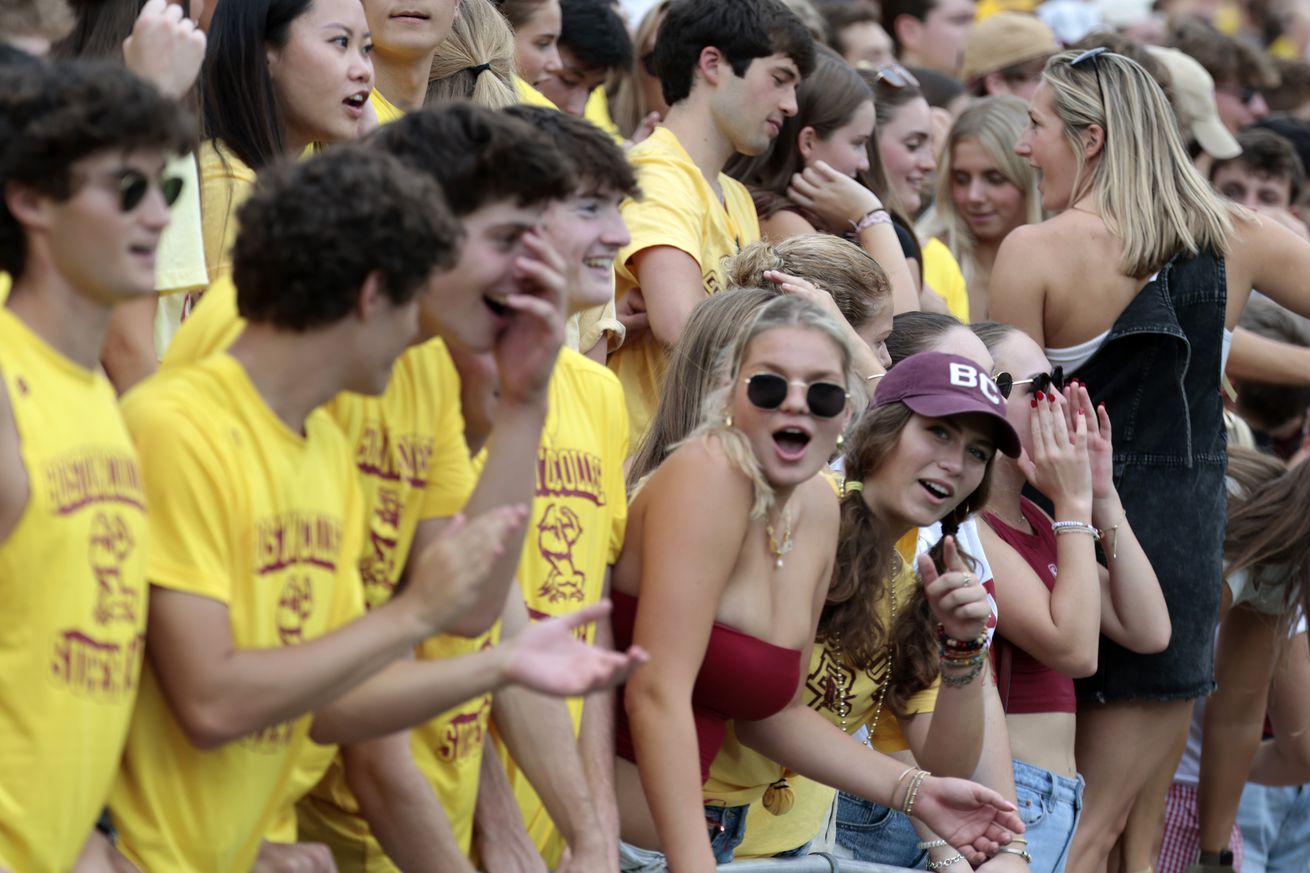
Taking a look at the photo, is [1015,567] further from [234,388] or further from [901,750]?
[234,388]

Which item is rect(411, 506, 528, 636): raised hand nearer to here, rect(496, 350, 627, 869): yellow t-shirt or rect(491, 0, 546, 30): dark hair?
rect(496, 350, 627, 869): yellow t-shirt

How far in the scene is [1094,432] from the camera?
452cm

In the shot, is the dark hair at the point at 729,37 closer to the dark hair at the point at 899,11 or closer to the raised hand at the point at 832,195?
the raised hand at the point at 832,195

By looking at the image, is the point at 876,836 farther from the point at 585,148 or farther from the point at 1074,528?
the point at 585,148

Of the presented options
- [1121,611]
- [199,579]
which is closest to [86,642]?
[199,579]

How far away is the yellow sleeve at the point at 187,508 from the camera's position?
7.71 ft

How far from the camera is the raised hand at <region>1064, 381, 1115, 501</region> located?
4.52 metres

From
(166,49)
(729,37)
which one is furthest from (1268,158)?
(166,49)

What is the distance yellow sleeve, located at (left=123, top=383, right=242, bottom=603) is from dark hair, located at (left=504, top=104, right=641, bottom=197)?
867 millimetres

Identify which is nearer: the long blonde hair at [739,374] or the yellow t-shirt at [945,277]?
the long blonde hair at [739,374]

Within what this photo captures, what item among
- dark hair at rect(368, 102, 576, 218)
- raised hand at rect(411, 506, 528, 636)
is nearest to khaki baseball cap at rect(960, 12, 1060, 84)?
dark hair at rect(368, 102, 576, 218)

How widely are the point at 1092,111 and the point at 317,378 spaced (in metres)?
3.04

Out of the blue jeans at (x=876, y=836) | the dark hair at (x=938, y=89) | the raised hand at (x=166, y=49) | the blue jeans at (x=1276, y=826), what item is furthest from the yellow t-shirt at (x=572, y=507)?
the dark hair at (x=938, y=89)

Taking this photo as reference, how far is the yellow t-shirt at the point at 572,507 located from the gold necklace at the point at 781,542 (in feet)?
0.92
